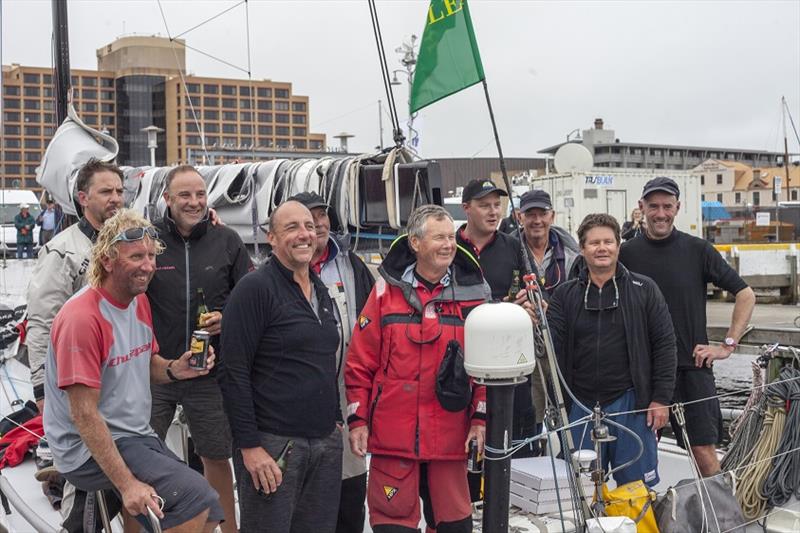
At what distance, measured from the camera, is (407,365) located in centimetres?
340

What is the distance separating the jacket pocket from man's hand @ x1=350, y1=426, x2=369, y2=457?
0.16 feet

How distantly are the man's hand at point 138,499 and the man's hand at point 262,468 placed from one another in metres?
0.35

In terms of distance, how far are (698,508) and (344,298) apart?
1.84 m

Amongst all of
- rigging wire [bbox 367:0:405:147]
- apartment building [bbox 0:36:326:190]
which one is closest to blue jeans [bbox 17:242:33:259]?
rigging wire [bbox 367:0:405:147]

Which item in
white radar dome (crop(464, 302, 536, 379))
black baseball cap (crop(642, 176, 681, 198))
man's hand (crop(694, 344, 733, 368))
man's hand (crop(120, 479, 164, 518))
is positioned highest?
black baseball cap (crop(642, 176, 681, 198))

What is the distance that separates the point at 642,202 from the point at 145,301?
2683 millimetres

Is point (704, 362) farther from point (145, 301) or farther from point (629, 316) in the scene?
point (145, 301)

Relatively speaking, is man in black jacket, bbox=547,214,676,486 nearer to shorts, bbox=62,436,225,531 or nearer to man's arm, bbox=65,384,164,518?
shorts, bbox=62,436,225,531

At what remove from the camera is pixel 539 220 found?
470cm

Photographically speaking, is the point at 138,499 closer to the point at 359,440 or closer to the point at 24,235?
the point at 359,440

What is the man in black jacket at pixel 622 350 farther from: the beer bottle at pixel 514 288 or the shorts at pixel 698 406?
the shorts at pixel 698 406

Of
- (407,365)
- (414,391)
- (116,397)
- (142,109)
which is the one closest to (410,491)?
(414,391)

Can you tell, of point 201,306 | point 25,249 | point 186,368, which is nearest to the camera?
point 186,368

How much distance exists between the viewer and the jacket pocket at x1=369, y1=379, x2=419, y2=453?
3.39m
